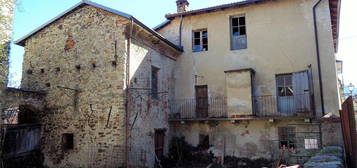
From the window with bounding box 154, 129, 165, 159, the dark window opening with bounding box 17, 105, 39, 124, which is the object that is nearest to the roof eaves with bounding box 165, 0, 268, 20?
the window with bounding box 154, 129, 165, 159

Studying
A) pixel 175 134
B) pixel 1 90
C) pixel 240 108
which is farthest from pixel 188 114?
pixel 1 90

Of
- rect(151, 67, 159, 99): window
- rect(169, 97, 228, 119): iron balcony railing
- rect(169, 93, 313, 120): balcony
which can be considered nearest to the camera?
rect(169, 93, 313, 120): balcony

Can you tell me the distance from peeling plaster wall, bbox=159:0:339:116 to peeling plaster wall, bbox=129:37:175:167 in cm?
175

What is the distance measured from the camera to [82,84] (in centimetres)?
1169

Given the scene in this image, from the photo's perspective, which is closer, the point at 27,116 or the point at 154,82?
the point at 27,116

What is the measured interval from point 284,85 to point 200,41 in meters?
4.93

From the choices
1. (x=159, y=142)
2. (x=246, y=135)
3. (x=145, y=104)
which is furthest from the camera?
(x=246, y=135)

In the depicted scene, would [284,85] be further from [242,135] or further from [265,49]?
[242,135]

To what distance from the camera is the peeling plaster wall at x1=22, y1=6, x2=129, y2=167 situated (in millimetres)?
10875

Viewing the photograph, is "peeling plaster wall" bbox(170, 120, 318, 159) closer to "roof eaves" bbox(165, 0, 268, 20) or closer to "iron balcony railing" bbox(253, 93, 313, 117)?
"iron balcony railing" bbox(253, 93, 313, 117)

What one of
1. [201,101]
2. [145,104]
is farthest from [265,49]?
[145,104]

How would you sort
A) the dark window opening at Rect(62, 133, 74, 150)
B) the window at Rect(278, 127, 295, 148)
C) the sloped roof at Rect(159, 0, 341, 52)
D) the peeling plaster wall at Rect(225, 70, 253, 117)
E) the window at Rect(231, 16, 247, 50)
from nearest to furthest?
the dark window opening at Rect(62, 133, 74, 150) → the window at Rect(278, 127, 295, 148) → the peeling plaster wall at Rect(225, 70, 253, 117) → the sloped roof at Rect(159, 0, 341, 52) → the window at Rect(231, 16, 247, 50)

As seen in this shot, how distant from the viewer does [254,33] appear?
554 inches

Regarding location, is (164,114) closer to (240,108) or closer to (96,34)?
(240,108)
